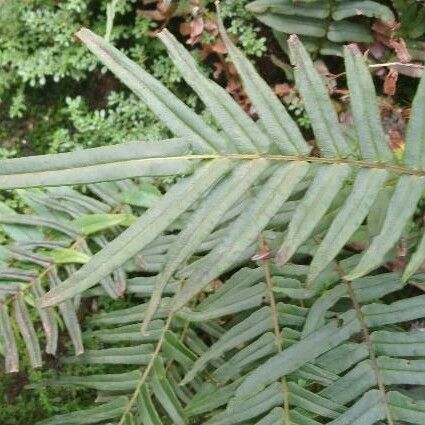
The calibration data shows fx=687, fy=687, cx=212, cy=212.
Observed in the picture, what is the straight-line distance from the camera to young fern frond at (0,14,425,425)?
93cm

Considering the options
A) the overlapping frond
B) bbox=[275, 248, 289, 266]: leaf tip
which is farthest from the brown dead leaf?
bbox=[275, 248, 289, 266]: leaf tip

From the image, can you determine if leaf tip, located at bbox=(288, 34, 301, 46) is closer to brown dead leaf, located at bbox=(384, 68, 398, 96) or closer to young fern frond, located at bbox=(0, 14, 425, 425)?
young fern frond, located at bbox=(0, 14, 425, 425)

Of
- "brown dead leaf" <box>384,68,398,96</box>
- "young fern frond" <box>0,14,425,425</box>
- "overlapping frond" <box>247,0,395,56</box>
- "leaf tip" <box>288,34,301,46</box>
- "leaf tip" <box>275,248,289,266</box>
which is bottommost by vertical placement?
"leaf tip" <box>275,248,289,266</box>

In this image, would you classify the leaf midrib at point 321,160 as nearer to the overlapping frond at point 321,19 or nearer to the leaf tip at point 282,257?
the leaf tip at point 282,257

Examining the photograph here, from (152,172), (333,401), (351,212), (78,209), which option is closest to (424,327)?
(333,401)

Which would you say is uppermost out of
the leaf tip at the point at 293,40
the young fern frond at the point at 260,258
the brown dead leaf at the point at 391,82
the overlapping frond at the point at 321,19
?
the overlapping frond at the point at 321,19

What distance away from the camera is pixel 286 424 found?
1.33 meters

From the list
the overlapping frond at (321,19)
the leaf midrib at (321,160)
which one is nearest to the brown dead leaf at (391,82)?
the overlapping frond at (321,19)

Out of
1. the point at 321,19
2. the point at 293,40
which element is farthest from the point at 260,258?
the point at 321,19

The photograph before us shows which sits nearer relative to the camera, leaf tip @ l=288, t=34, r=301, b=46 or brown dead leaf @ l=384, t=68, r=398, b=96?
leaf tip @ l=288, t=34, r=301, b=46

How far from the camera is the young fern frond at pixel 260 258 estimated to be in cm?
93

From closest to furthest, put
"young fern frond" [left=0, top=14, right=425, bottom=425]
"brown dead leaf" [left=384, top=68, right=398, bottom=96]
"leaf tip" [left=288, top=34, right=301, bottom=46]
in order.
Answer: "young fern frond" [left=0, top=14, right=425, bottom=425], "leaf tip" [left=288, top=34, right=301, bottom=46], "brown dead leaf" [left=384, top=68, right=398, bottom=96]

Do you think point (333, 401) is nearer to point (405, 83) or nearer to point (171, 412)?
point (171, 412)

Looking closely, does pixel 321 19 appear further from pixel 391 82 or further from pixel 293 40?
pixel 293 40
